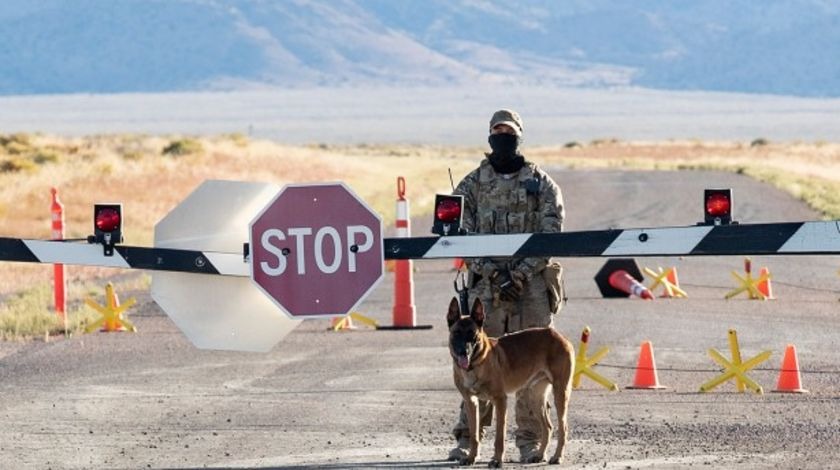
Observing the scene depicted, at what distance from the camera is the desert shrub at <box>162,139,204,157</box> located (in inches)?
2623

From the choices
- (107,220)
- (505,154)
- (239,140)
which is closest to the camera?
(107,220)

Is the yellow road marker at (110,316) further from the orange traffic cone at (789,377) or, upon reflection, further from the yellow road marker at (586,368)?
the orange traffic cone at (789,377)

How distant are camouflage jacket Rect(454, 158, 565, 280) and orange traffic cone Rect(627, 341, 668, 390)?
3.47 metres

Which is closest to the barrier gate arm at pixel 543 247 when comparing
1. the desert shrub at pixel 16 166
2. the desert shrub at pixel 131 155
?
the desert shrub at pixel 16 166

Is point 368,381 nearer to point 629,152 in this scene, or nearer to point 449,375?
point 449,375

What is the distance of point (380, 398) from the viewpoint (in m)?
13.1

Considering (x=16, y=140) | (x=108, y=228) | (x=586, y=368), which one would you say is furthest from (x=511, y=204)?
(x=16, y=140)

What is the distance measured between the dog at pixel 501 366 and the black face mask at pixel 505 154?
37.6 inches

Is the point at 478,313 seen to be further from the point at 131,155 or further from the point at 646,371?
the point at 131,155

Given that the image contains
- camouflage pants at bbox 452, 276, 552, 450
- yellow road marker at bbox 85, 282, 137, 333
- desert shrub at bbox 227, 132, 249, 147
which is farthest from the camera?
desert shrub at bbox 227, 132, 249, 147

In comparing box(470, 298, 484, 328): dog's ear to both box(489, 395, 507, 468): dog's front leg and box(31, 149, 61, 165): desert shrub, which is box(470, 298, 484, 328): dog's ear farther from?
box(31, 149, 61, 165): desert shrub

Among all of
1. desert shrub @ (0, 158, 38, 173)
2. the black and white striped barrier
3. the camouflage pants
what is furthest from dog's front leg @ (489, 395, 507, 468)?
desert shrub @ (0, 158, 38, 173)

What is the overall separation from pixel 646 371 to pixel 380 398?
6.62ft

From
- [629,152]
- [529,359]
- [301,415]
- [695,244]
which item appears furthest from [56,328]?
[629,152]
